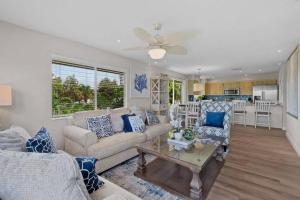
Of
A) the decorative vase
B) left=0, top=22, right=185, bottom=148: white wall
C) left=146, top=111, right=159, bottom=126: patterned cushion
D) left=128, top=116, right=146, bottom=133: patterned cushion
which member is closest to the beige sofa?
left=128, top=116, right=146, bottom=133: patterned cushion

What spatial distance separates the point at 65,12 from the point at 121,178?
247 cm

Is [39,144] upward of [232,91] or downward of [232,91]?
downward

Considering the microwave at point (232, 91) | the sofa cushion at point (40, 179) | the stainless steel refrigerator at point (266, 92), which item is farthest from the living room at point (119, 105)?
the microwave at point (232, 91)

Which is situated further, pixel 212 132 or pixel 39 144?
pixel 212 132

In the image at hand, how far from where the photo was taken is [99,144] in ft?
8.06

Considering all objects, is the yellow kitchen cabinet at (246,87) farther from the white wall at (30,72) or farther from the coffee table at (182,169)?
the white wall at (30,72)

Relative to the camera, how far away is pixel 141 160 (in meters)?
2.52

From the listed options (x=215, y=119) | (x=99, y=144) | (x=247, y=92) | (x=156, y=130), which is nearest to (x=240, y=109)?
(x=247, y=92)

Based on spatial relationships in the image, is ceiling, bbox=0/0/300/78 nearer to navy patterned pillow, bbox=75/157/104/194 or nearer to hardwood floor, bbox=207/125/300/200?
navy patterned pillow, bbox=75/157/104/194

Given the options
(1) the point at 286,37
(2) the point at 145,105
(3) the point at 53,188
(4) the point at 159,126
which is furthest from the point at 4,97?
(1) the point at 286,37

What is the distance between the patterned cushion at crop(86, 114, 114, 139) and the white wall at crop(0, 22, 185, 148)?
2.14ft

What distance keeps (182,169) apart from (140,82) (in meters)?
2.96

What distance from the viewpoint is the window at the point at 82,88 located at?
3.08m

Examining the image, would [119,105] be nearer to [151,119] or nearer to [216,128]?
[151,119]
